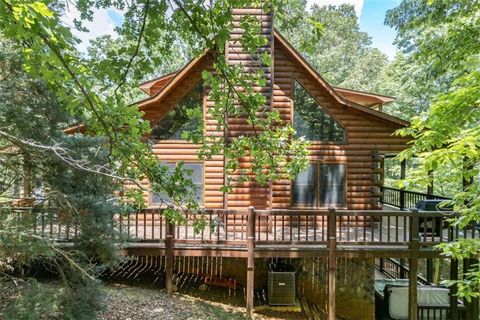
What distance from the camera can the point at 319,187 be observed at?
963 centimetres

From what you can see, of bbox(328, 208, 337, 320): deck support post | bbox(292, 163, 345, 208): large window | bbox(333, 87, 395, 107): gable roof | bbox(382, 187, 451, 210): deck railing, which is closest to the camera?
bbox(328, 208, 337, 320): deck support post

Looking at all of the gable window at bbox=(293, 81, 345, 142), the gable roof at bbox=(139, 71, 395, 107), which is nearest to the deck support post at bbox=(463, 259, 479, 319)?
the gable window at bbox=(293, 81, 345, 142)

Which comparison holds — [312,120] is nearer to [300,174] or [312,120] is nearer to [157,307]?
[300,174]

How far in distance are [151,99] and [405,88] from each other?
1368cm

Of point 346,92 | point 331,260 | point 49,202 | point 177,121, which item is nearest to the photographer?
point 49,202

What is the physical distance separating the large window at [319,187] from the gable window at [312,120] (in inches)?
35.1

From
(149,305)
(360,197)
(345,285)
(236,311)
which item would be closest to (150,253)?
(149,305)

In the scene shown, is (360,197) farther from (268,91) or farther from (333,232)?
(268,91)

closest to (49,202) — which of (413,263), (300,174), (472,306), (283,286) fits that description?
(283,286)

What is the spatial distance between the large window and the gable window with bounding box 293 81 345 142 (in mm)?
891

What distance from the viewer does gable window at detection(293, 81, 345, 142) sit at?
9766 mm

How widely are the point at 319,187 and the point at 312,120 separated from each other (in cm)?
203

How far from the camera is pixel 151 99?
908cm

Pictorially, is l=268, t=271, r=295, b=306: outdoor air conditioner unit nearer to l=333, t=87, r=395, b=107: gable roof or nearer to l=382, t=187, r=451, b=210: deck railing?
l=382, t=187, r=451, b=210: deck railing
